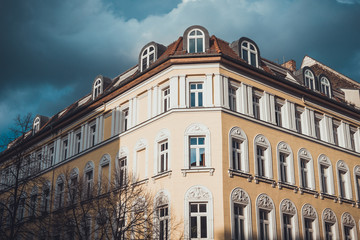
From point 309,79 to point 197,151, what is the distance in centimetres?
1403

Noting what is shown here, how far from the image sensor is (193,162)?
31375 millimetres

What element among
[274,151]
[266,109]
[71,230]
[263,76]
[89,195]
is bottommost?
[71,230]

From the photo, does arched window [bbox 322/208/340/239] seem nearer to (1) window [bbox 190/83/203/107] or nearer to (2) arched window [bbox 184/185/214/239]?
(2) arched window [bbox 184/185/214/239]

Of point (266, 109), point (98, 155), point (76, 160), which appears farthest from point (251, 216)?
point (76, 160)

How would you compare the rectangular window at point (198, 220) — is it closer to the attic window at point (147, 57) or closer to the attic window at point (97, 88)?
the attic window at point (147, 57)

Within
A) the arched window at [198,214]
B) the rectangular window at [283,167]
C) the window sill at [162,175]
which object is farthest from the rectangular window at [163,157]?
the rectangular window at [283,167]

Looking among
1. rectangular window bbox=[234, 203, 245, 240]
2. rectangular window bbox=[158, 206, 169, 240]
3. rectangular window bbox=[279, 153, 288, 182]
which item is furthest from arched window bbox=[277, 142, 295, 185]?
rectangular window bbox=[158, 206, 169, 240]

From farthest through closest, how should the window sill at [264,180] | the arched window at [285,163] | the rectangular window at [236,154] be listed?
1. the arched window at [285,163]
2. the window sill at [264,180]
3. the rectangular window at [236,154]

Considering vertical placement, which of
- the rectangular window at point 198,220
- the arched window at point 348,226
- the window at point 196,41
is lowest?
the rectangular window at point 198,220

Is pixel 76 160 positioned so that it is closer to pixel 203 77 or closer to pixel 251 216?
pixel 203 77

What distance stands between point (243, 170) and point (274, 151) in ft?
12.0

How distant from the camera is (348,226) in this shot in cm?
3778

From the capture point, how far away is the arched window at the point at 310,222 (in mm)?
34656

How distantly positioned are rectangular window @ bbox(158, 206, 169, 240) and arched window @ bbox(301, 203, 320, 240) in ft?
30.6
